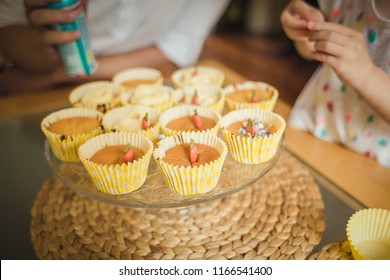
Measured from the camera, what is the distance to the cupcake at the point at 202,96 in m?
1.17

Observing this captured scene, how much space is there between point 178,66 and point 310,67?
57.6 inches

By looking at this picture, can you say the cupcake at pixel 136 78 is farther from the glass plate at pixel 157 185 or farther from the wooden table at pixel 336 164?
the glass plate at pixel 157 185

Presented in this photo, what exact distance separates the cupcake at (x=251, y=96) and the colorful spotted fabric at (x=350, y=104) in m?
0.14

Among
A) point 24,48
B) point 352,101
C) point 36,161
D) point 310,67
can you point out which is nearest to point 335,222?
point 352,101

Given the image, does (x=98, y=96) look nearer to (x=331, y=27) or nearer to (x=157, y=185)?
(x=157, y=185)

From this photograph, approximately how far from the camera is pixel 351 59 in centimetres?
89

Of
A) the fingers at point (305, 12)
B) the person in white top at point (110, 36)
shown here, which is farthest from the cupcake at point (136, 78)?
the fingers at point (305, 12)

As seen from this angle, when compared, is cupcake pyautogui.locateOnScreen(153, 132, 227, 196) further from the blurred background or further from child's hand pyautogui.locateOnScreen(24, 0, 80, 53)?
the blurred background

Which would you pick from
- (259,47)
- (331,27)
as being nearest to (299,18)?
(331,27)

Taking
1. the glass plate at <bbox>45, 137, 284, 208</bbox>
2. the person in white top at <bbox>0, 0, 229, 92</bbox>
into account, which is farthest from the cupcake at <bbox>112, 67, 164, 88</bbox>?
the glass plate at <bbox>45, 137, 284, 208</bbox>

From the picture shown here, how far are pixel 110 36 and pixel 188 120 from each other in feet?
2.34

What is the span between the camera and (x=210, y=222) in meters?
0.96

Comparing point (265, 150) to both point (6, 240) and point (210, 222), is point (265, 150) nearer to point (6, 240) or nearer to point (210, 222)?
point (210, 222)
